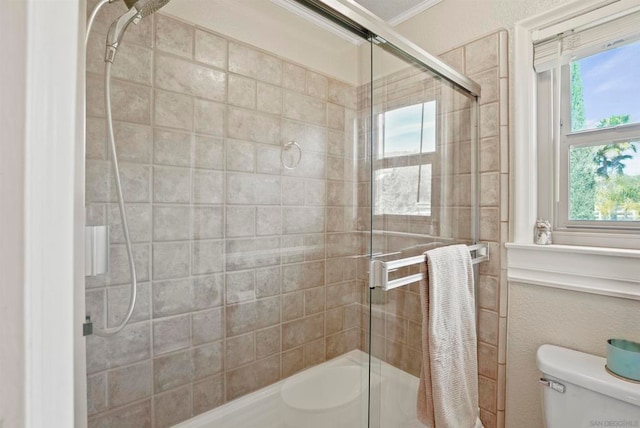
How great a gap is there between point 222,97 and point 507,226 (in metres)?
1.29

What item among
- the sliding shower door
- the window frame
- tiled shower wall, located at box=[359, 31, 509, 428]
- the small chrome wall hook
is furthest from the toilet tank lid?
the small chrome wall hook

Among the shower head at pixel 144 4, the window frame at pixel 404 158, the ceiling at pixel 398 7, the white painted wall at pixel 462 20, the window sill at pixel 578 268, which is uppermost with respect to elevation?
the ceiling at pixel 398 7

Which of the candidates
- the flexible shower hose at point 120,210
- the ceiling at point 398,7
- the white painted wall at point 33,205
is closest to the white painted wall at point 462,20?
the ceiling at point 398,7

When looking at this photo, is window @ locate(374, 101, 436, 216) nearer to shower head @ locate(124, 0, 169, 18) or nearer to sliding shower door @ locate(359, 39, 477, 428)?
sliding shower door @ locate(359, 39, 477, 428)

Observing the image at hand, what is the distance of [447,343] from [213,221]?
0.98m

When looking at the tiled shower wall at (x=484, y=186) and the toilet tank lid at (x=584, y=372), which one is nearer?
the toilet tank lid at (x=584, y=372)

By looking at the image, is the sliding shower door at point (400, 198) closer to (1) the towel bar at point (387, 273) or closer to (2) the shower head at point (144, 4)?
(1) the towel bar at point (387, 273)

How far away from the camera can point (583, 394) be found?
968mm

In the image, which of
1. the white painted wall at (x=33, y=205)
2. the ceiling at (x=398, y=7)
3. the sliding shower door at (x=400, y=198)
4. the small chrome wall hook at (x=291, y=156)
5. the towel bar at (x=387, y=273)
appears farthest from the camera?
the ceiling at (x=398, y=7)

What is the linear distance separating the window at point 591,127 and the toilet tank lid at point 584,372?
0.46 metres

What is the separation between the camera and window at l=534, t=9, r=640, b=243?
Answer: 1.12 metres

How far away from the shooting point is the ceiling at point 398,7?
1.58 m

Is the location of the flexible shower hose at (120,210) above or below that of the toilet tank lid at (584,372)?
above

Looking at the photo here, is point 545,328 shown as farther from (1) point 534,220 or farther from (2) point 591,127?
(2) point 591,127
